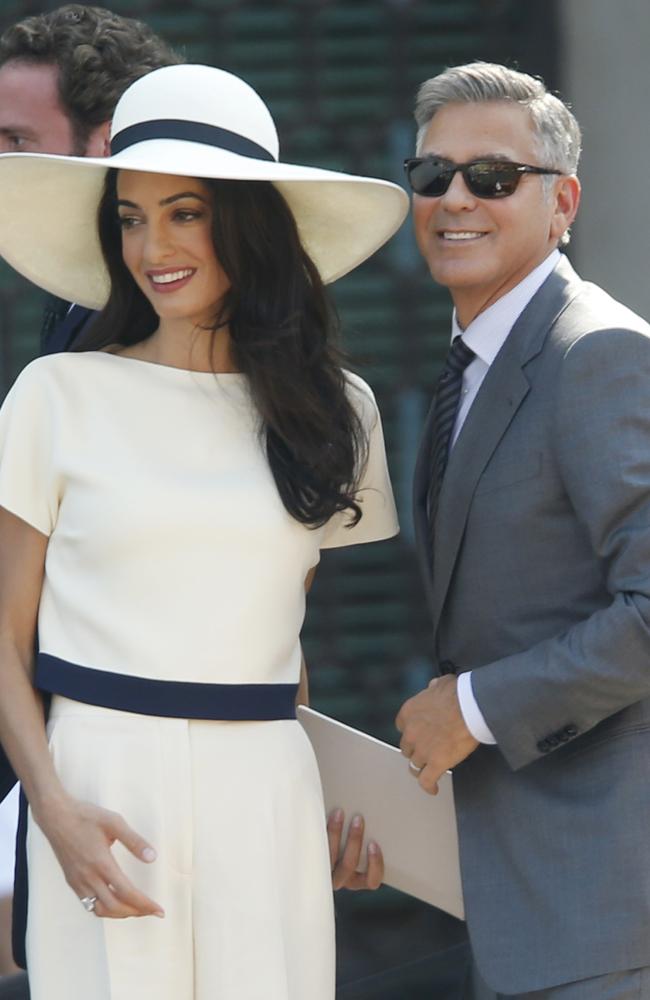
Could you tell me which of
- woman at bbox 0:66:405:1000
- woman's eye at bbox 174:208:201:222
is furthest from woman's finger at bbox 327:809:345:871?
woman's eye at bbox 174:208:201:222

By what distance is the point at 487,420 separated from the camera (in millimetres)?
2922

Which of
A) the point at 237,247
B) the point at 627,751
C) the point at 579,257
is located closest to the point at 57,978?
the point at 627,751

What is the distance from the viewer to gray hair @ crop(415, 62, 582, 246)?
3.05 meters

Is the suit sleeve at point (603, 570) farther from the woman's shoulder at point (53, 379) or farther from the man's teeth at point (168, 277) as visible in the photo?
the woman's shoulder at point (53, 379)

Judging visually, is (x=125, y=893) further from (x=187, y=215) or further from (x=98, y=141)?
(x=98, y=141)

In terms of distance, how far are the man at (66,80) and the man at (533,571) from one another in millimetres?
737

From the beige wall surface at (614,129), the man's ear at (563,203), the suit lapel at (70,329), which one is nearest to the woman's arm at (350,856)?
the suit lapel at (70,329)

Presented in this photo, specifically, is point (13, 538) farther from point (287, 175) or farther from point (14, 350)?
point (14, 350)

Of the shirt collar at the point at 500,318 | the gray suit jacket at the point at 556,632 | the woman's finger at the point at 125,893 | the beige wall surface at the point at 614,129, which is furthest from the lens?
the beige wall surface at the point at 614,129

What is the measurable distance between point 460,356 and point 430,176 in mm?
294

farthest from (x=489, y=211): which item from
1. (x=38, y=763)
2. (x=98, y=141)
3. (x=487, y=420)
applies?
(x=38, y=763)

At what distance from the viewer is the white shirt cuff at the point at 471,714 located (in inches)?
112

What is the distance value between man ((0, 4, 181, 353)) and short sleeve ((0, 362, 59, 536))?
63 centimetres

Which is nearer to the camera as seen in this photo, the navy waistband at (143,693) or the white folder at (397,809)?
the navy waistband at (143,693)
